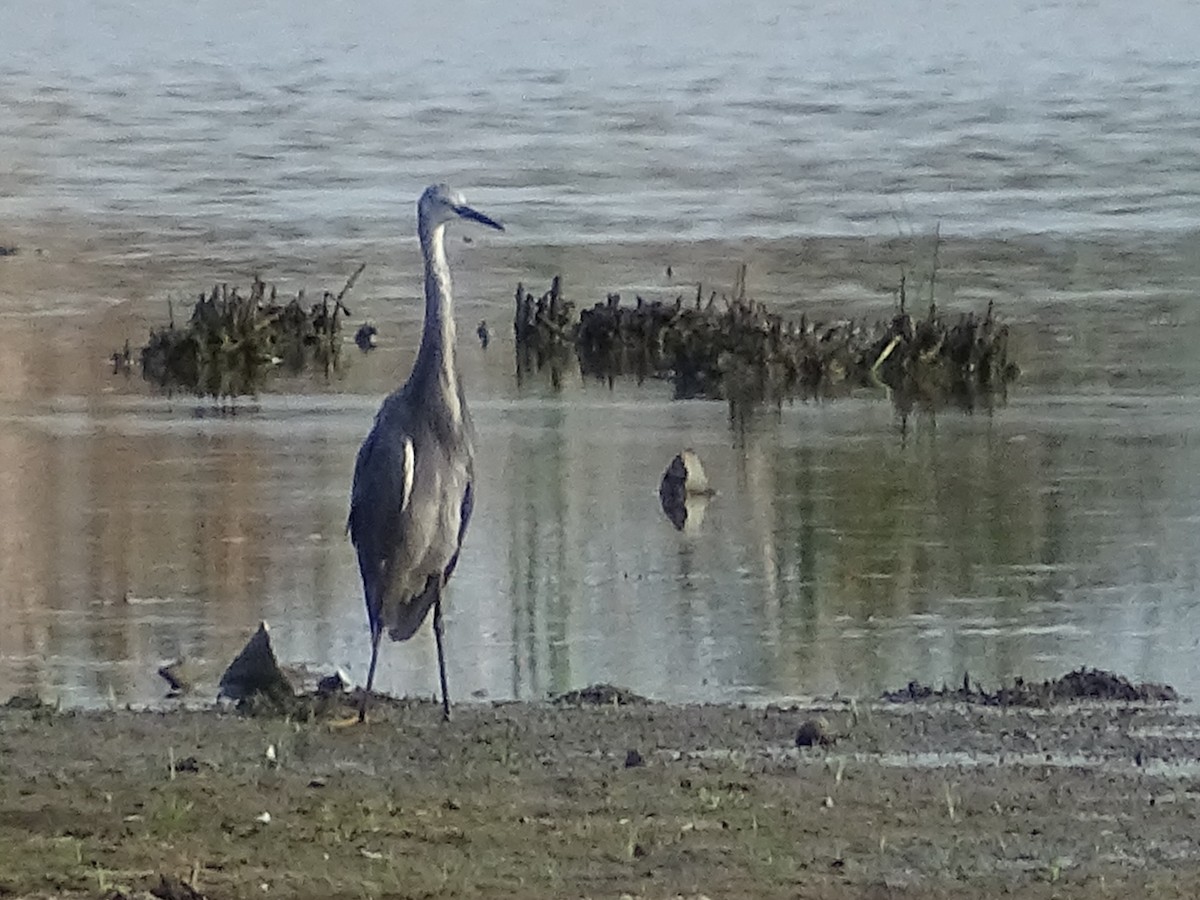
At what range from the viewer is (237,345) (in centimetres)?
1664

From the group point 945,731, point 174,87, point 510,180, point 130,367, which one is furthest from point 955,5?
point 945,731

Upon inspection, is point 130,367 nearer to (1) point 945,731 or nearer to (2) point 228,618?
(2) point 228,618

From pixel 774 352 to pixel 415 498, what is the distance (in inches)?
269

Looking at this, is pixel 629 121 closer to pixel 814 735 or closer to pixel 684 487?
pixel 684 487

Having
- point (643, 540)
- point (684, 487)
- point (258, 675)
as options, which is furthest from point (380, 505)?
point (684, 487)

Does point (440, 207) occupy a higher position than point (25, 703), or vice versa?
point (440, 207)

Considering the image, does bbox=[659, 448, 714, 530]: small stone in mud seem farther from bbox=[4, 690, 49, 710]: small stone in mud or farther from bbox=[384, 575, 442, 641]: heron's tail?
bbox=[4, 690, 49, 710]: small stone in mud

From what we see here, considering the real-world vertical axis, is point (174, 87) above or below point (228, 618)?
above

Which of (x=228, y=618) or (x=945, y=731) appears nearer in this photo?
(x=945, y=731)

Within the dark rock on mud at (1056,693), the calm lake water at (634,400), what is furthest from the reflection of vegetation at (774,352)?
the dark rock on mud at (1056,693)

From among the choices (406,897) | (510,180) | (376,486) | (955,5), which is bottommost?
(406,897)

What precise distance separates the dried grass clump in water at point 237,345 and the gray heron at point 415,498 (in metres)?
6.42

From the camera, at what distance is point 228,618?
1038 centimetres

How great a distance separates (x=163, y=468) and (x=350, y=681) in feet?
14.0
